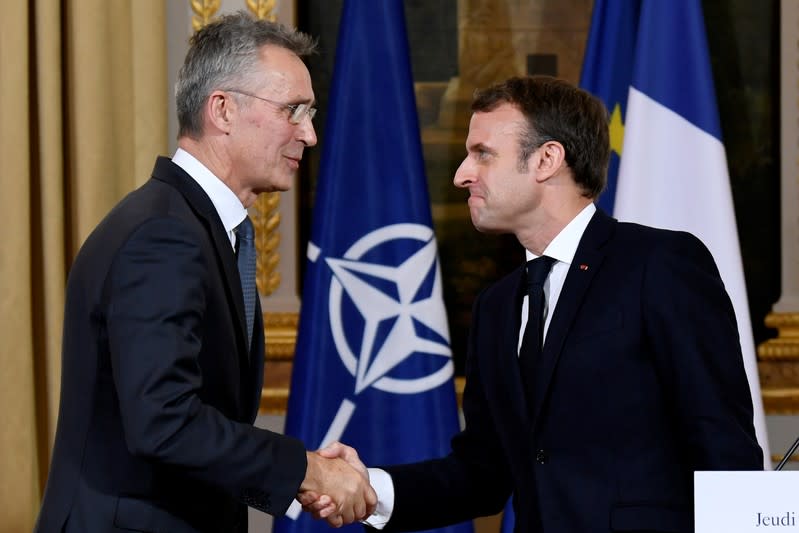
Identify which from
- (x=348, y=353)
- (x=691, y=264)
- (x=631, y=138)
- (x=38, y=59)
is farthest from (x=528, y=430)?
(x=38, y=59)

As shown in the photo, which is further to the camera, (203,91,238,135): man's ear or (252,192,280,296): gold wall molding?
(252,192,280,296): gold wall molding

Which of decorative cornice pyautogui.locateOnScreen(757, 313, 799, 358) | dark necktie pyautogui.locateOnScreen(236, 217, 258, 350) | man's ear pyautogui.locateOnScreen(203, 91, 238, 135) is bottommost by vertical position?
decorative cornice pyautogui.locateOnScreen(757, 313, 799, 358)

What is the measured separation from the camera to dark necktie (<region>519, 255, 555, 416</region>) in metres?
2.03

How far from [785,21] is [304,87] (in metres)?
2.00

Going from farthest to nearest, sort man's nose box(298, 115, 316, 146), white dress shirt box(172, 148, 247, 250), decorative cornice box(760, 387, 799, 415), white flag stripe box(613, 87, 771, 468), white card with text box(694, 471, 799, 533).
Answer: decorative cornice box(760, 387, 799, 415), white flag stripe box(613, 87, 771, 468), man's nose box(298, 115, 316, 146), white dress shirt box(172, 148, 247, 250), white card with text box(694, 471, 799, 533)

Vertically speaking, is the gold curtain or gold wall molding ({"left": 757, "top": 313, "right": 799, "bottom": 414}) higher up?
the gold curtain

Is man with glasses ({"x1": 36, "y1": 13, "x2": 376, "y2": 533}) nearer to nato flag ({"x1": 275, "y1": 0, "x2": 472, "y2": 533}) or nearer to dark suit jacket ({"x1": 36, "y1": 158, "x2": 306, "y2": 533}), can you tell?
dark suit jacket ({"x1": 36, "y1": 158, "x2": 306, "y2": 533})

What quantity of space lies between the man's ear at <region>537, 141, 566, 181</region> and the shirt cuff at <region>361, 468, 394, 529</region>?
722 mm

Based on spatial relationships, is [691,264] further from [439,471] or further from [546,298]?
[439,471]

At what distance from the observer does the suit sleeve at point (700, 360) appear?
1.84 meters

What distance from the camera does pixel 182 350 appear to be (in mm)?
1650

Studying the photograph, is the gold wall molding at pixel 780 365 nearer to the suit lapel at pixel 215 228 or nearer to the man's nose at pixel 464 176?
the man's nose at pixel 464 176

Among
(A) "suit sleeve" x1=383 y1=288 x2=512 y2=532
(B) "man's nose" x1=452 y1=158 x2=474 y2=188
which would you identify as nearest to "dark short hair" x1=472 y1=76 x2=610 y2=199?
(B) "man's nose" x1=452 y1=158 x2=474 y2=188

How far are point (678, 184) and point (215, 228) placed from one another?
173 centimetres
